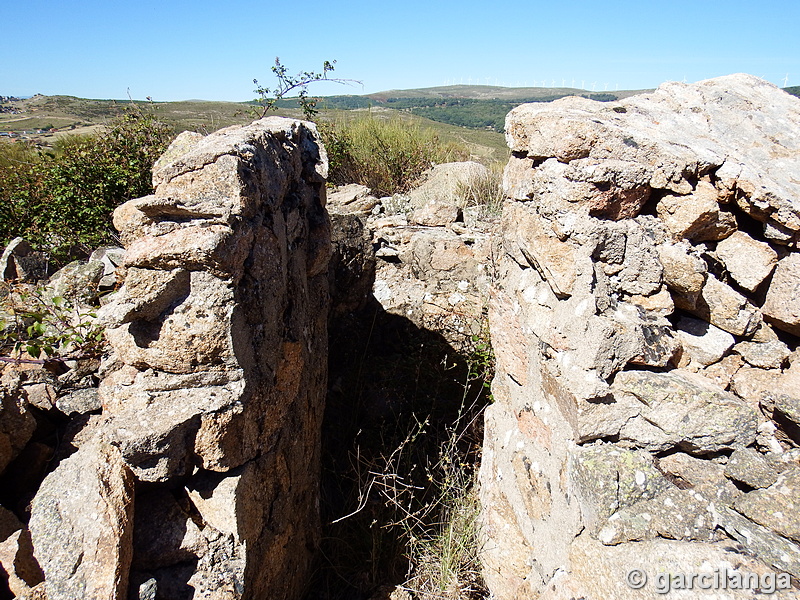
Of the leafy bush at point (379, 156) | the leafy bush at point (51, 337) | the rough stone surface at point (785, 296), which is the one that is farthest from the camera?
the leafy bush at point (379, 156)

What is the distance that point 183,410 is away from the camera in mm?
1586

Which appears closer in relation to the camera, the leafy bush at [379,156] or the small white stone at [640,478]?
the small white stone at [640,478]

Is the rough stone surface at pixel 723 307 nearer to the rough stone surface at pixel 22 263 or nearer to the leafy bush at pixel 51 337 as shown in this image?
the leafy bush at pixel 51 337

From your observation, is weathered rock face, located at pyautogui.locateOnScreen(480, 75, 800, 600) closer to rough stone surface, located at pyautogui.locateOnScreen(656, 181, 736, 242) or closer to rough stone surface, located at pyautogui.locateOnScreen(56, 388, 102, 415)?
rough stone surface, located at pyautogui.locateOnScreen(656, 181, 736, 242)

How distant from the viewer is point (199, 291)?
1561 millimetres

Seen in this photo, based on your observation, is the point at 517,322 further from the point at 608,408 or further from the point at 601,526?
the point at 601,526

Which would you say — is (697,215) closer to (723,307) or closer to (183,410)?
(723,307)

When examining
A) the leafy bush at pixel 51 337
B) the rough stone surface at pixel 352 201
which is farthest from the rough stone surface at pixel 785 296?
the rough stone surface at pixel 352 201

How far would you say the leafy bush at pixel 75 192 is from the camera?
12.5 ft

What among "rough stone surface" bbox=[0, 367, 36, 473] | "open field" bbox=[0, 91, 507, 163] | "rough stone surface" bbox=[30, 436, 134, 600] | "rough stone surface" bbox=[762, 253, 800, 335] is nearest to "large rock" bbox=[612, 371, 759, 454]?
"rough stone surface" bbox=[762, 253, 800, 335]

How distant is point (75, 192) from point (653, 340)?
421cm

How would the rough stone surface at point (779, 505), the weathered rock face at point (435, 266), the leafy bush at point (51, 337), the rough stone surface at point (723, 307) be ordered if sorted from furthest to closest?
the weathered rock face at point (435, 266), the leafy bush at point (51, 337), the rough stone surface at point (723, 307), the rough stone surface at point (779, 505)

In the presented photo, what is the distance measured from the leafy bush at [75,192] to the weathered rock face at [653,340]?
331 centimetres

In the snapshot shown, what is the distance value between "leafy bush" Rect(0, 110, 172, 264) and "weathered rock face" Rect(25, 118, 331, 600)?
260 cm
